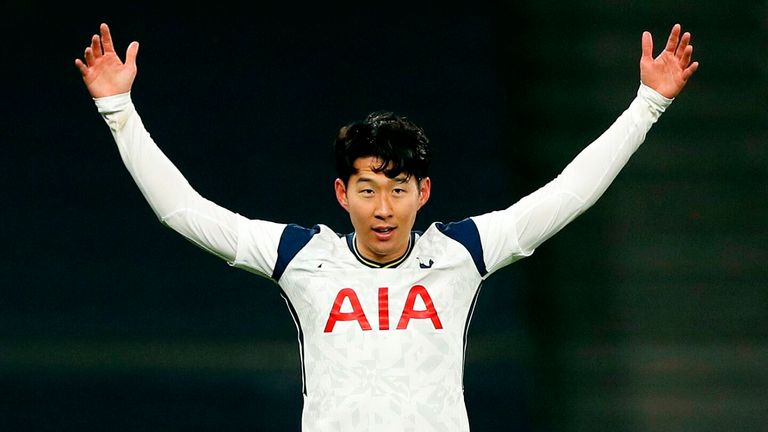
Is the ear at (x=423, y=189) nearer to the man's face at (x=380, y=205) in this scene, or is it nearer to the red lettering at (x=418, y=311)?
the man's face at (x=380, y=205)

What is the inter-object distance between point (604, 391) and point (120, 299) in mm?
1602

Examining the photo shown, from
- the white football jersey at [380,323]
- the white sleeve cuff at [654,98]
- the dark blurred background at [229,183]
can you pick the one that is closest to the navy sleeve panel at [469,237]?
the white football jersey at [380,323]

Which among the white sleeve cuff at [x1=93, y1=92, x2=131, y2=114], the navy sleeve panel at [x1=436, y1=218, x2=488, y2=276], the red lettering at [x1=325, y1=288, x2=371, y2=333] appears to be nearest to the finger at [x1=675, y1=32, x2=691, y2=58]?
the navy sleeve panel at [x1=436, y1=218, x2=488, y2=276]

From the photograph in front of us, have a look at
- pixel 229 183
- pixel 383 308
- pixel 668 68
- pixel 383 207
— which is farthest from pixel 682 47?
pixel 229 183

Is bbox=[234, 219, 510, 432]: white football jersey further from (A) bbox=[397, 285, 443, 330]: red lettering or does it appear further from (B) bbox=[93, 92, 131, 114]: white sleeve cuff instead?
(B) bbox=[93, 92, 131, 114]: white sleeve cuff

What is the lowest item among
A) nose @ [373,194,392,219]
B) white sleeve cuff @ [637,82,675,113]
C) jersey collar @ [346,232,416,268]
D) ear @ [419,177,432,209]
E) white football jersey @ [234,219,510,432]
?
white football jersey @ [234,219,510,432]

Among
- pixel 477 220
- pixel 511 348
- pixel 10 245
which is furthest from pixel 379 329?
pixel 10 245

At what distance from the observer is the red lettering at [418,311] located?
229cm

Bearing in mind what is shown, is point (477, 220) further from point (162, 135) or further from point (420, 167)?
point (162, 135)

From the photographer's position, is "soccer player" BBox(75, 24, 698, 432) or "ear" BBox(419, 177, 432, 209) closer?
"soccer player" BBox(75, 24, 698, 432)

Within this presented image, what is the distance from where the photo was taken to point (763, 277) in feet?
10.9

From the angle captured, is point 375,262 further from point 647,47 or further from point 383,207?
point 647,47

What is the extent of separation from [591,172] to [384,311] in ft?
1.50

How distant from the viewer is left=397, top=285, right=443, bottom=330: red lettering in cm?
229
